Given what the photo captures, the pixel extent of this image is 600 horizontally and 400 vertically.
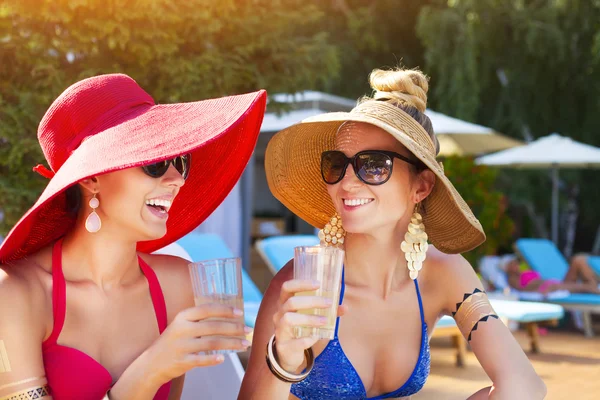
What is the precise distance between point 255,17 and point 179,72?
789 mm

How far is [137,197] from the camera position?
207cm

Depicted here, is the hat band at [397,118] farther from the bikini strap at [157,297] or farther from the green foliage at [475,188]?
the green foliage at [475,188]

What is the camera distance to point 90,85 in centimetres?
218

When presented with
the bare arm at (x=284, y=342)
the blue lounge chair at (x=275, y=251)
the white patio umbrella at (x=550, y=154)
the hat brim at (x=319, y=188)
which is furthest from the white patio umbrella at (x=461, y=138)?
the bare arm at (x=284, y=342)

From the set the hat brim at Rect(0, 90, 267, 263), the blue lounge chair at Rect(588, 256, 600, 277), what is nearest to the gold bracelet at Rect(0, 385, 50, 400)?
the hat brim at Rect(0, 90, 267, 263)

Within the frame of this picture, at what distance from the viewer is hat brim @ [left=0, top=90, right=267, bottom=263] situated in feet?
6.51

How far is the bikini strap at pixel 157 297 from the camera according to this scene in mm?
2326

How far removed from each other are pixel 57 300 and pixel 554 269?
10026 millimetres

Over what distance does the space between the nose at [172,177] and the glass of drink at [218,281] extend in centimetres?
41

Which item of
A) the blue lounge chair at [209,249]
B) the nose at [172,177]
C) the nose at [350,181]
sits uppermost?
the nose at [172,177]

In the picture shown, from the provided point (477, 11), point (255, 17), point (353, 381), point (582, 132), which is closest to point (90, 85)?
point (353, 381)

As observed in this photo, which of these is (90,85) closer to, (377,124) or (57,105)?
(57,105)

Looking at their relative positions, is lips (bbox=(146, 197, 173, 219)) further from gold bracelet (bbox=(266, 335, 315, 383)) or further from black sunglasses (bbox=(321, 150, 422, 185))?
black sunglasses (bbox=(321, 150, 422, 185))

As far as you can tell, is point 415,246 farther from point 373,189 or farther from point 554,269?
point 554,269
